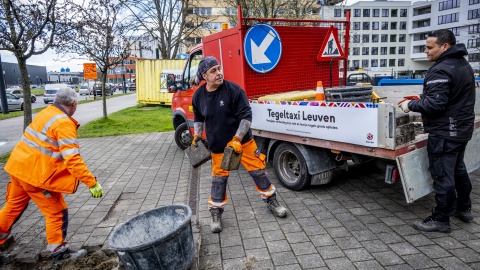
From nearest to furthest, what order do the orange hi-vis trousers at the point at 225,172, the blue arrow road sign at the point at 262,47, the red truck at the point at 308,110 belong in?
1. the red truck at the point at 308,110
2. the orange hi-vis trousers at the point at 225,172
3. the blue arrow road sign at the point at 262,47

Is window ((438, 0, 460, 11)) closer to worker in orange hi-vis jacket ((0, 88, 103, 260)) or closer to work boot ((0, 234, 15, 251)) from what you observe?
worker in orange hi-vis jacket ((0, 88, 103, 260))

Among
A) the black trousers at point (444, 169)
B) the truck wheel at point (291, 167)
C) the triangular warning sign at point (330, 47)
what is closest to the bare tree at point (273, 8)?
the triangular warning sign at point (330, 47)

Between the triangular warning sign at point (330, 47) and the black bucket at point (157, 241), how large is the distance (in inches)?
164

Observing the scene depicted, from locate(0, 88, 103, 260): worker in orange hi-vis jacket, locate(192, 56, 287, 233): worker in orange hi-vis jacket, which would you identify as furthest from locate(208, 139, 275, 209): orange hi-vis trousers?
locate(0, 88, 103, 260): worker in orange hi-vis jacket

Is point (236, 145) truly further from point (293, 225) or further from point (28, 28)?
point (28, 28)

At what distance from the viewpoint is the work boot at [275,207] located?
4.09 m

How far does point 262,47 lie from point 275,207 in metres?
2.73

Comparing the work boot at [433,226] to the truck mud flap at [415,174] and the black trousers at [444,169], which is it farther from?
the truck mud flap at [415,174]

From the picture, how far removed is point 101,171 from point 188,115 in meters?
2.14

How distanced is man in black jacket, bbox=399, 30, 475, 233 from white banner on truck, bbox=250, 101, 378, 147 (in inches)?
16.5

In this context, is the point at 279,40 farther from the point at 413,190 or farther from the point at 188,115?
the point at 413,190

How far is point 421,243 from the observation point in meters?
3.38

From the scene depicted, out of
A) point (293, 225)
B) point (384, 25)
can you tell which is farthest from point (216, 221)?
point (384, 25)

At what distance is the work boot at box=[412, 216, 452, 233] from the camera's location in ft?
11.6
